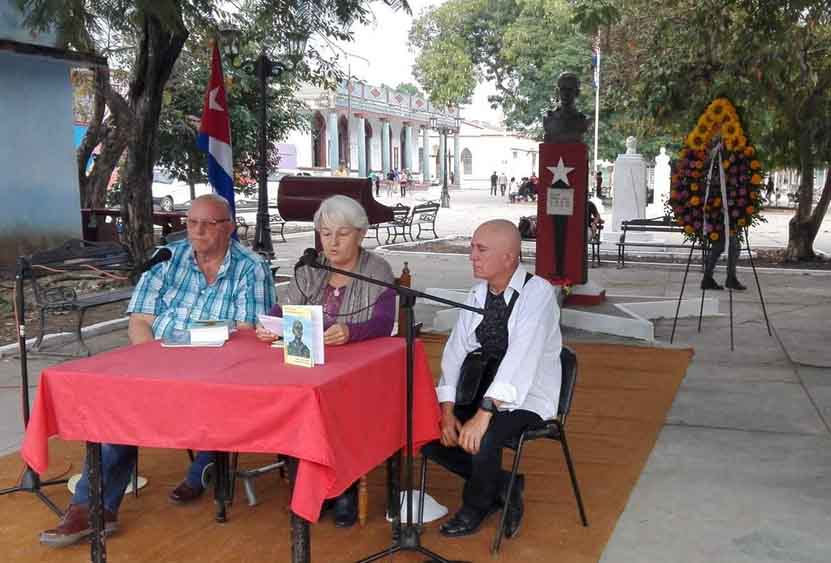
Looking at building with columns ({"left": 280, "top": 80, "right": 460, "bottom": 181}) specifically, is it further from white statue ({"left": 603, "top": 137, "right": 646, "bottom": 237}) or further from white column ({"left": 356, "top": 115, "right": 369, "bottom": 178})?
white statue ({"left": 603, "top": 137, "right": 646, "bottom": 237})

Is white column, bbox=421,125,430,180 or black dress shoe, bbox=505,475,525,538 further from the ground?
white column, bbox=421,125,430,180

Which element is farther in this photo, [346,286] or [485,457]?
[346,286]

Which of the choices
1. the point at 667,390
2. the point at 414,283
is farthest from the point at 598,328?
the point at 414,283

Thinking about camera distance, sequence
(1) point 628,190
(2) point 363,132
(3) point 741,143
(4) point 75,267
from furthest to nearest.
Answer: (2) point 363,132
(1) point 628,190
(3) point 741,143
(4) point 75,267

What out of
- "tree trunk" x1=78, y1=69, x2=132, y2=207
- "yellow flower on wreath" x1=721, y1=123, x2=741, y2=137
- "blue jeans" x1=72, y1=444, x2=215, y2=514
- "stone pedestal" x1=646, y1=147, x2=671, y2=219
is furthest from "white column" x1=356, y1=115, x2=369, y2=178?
"blue jeans" x1=72, y1=444, x2=215, y2=514

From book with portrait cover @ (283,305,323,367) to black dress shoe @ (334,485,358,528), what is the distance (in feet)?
3.11

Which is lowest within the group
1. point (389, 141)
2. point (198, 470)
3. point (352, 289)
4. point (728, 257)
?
point (198, 470)

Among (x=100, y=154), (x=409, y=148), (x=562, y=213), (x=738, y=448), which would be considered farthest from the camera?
(x=409, y=148)

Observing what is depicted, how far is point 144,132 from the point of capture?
459 inches

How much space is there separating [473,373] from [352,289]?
63 cm

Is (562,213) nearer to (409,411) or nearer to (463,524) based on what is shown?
(463,524)

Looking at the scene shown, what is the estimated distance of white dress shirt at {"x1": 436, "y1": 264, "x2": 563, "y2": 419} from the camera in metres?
3.79

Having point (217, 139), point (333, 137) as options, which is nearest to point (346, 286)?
point (217, 139)

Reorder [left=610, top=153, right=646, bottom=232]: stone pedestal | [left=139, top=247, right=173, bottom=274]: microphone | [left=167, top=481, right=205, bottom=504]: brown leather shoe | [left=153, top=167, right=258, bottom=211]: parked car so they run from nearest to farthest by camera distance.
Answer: [left=139, top=247, right=173, bottom=274]: microphone, [left=167, top=481, right=205, bottom=504]: brown leather shoe, [left=610, top=153, right=646, bottom=232]: stone pedestal, [left=153, top=167, right=258, bottom=211]: parked car
